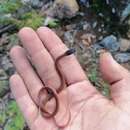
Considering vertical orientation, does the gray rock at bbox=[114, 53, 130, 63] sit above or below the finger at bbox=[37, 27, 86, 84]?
below

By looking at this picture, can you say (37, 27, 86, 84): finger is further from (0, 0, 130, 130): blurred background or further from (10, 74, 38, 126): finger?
(0, 0, 130, 130): blurred background

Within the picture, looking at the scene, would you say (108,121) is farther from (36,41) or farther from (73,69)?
(36,41)

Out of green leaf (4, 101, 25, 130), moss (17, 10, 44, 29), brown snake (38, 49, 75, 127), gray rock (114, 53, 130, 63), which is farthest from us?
moss (17, 10, 44, 29)

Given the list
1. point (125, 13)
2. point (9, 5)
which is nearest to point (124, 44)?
point (125, 13)

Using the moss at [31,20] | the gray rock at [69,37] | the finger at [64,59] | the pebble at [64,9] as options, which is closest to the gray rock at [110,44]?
the gray rock at [69,37]

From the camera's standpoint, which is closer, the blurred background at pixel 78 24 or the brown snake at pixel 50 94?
the brown snake at pixel 50 94

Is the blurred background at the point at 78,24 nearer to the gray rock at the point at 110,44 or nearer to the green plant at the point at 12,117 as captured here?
the gray rock at the point at 110,44

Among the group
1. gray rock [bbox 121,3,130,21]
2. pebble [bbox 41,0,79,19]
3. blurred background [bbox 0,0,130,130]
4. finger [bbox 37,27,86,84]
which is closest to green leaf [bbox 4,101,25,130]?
blurred background [bbox 0,0,130,130]
